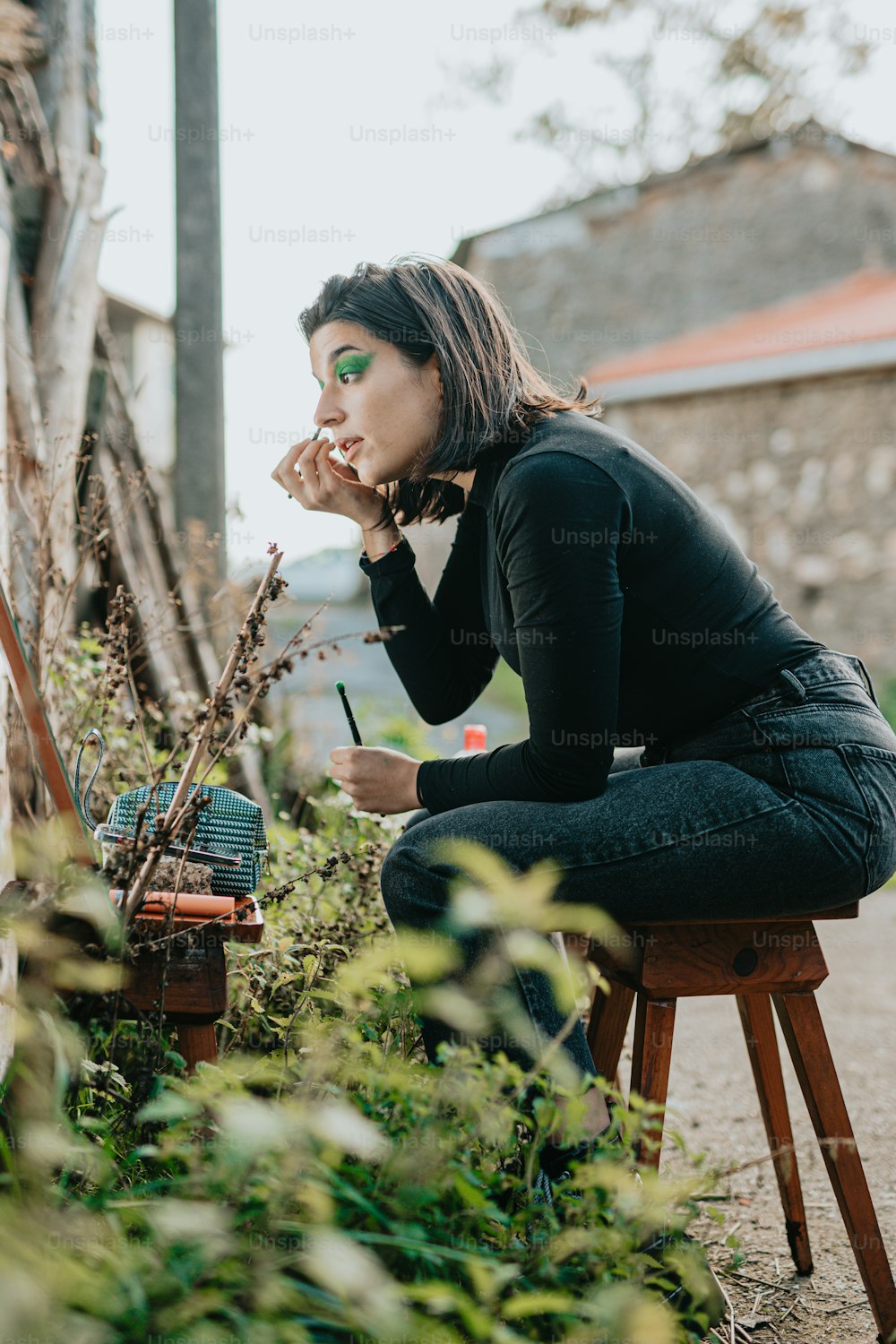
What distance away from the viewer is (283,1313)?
1064 millimetres

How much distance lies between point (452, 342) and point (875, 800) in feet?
3.54

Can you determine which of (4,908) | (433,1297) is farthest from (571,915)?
(4,908)

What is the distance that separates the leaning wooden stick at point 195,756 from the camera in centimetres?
160

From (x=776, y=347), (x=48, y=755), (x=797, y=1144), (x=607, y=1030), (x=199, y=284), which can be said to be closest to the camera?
(x=48, y=755)

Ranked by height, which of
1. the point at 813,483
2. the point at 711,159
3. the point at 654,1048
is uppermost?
the point at 711,159

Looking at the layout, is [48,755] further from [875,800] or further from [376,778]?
[875,800]

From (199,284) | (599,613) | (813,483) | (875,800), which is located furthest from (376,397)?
(813,483)

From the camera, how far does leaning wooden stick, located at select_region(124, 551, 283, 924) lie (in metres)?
1.60

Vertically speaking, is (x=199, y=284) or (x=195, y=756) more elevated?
(x=199, y=284)

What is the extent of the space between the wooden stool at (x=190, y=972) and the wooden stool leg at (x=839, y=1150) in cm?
93

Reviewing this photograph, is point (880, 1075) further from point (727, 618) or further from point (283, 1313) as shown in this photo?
point (283, 1313)

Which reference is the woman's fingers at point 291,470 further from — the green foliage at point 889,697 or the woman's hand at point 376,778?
the green foliage at point 889,697

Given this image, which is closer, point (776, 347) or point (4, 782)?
point (4, 782)

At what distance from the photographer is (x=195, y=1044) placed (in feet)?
5.74
